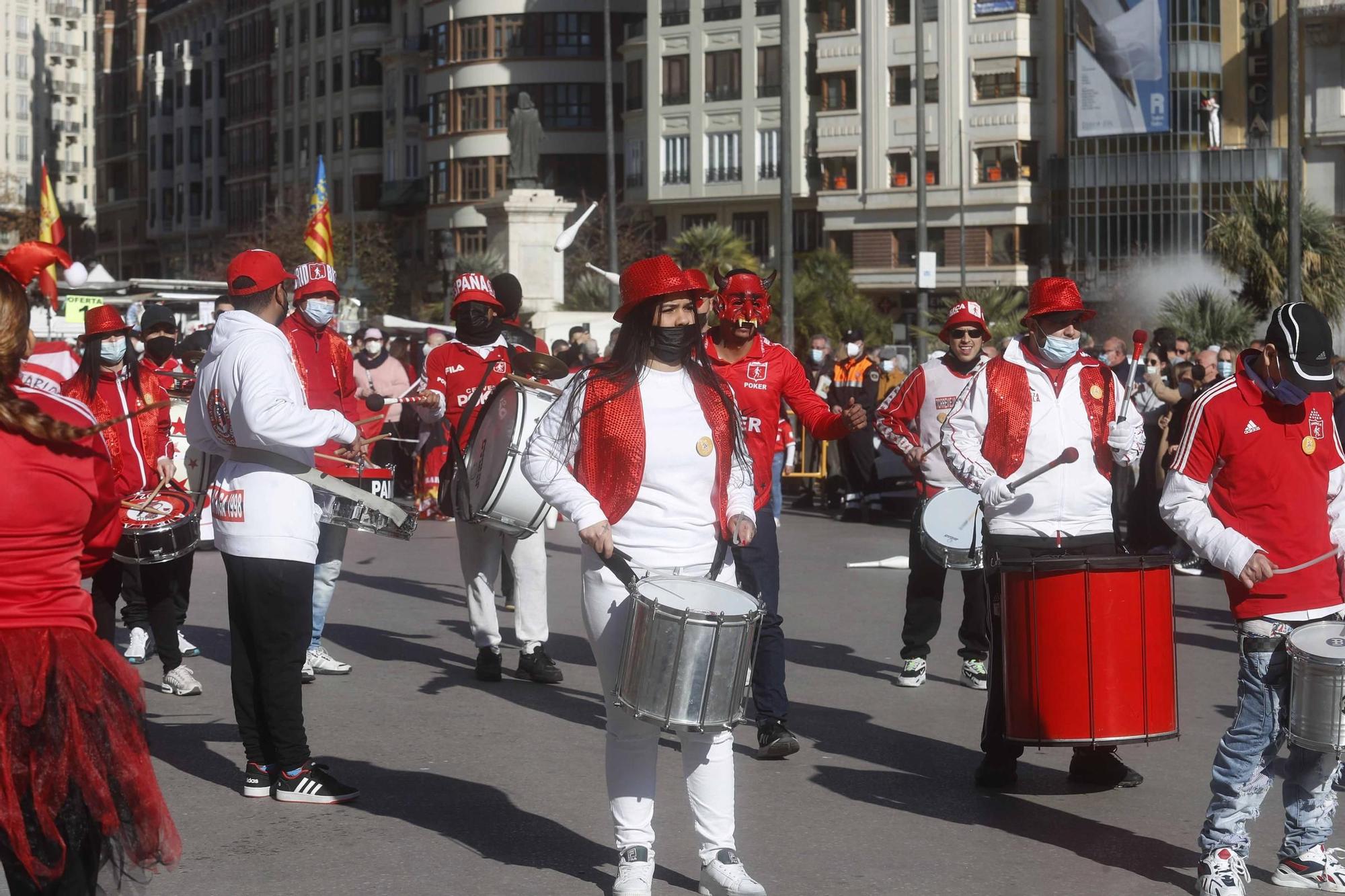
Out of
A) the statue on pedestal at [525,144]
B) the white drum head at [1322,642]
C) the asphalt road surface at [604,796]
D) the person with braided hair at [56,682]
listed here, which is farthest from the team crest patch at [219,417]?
the statue on pedestal at [525,144]

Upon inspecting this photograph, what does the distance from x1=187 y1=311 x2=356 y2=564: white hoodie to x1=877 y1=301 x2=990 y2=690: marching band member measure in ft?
11.5

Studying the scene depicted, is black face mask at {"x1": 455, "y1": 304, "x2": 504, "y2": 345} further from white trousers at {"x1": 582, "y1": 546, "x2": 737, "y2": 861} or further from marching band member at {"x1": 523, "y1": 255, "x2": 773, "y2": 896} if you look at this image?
white trousers at {"x1": 582, "y1": 546, "x2": 737, "y2": 861}

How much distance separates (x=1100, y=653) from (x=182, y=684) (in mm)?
5009

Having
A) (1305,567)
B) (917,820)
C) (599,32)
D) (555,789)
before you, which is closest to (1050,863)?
(917,820)

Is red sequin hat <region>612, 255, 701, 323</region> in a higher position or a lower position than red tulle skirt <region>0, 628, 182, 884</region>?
higher

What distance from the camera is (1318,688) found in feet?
18.9

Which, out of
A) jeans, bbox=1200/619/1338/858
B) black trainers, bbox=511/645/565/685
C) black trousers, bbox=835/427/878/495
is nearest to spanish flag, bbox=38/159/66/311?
black trainers, bbox=511/645/565/685

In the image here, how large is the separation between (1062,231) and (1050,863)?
2302 inches

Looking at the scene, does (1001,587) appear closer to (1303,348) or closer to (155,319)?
(1303,348)

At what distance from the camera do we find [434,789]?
7.69 meters

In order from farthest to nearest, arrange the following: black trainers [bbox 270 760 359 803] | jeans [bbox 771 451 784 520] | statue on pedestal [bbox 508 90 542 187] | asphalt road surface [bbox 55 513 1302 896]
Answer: statue on pedestal [bbox 508 90 542 187]
jeans [bbox 771 451 784 520]
black trainers [bbox 270 760 359 803]
asphalt road surface [bbox 55 513 1302 896]

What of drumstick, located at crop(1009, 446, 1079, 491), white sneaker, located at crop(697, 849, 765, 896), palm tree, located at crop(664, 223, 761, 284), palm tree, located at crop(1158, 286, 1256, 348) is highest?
palm tree, located at crop(664, 223, 761, 284)

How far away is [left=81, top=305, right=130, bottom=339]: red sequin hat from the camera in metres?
10.1

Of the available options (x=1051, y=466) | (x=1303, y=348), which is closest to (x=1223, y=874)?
(x=1303, y=348)
